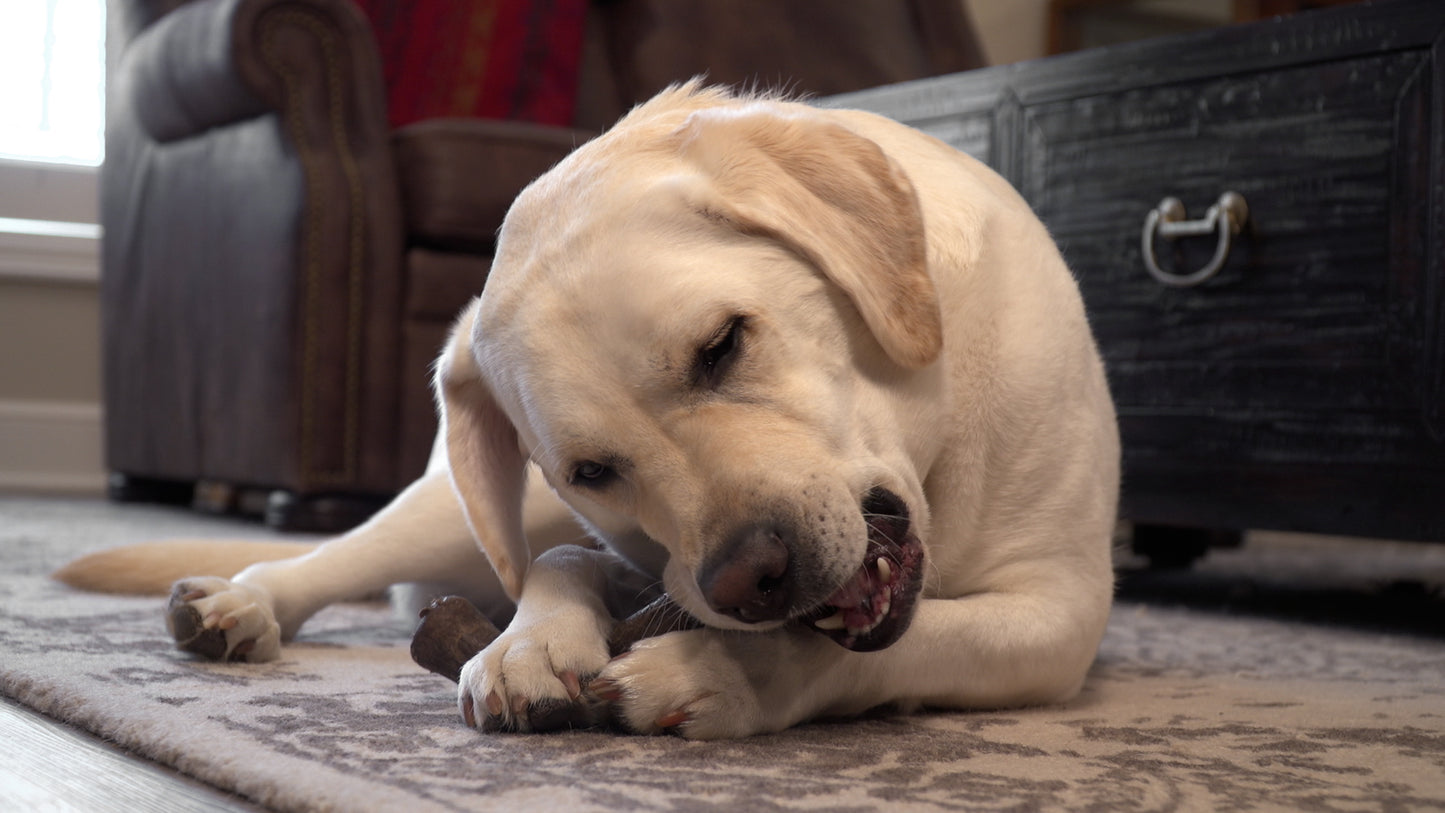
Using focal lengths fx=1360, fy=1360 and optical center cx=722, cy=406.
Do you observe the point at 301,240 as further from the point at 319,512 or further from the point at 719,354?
the point at 719,354

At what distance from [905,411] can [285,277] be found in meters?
2.18

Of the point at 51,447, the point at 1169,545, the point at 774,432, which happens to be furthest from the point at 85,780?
the point at 51,447

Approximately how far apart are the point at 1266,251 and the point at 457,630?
61.2 inches

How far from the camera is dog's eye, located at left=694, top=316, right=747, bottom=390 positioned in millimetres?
1207

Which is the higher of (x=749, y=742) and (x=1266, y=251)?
(x=1266, y=251)

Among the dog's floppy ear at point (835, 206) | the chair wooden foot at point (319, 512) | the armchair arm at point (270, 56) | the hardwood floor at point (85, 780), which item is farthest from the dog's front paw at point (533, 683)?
the armchair arm at point (270, 56)

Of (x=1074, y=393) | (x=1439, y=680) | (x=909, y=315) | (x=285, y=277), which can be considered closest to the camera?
(x=909, y=315)

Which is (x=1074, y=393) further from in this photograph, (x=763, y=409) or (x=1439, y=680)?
(x=1439, y=680)

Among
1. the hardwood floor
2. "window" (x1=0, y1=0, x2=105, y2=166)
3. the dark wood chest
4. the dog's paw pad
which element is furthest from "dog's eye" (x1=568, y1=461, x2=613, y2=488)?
"window" (x1=0, y1=0, x2=105, y2=166)

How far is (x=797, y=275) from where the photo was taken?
129 centimetres

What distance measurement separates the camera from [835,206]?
4.31 ft

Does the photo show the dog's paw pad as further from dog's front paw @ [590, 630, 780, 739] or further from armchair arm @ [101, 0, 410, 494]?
armchair arm @ [101, 0, 410, 494]

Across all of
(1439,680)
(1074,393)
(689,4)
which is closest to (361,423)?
(689,4)

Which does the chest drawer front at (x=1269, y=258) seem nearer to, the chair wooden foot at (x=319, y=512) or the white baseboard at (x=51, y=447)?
the chair wooden foot at (x=319, y=512)
